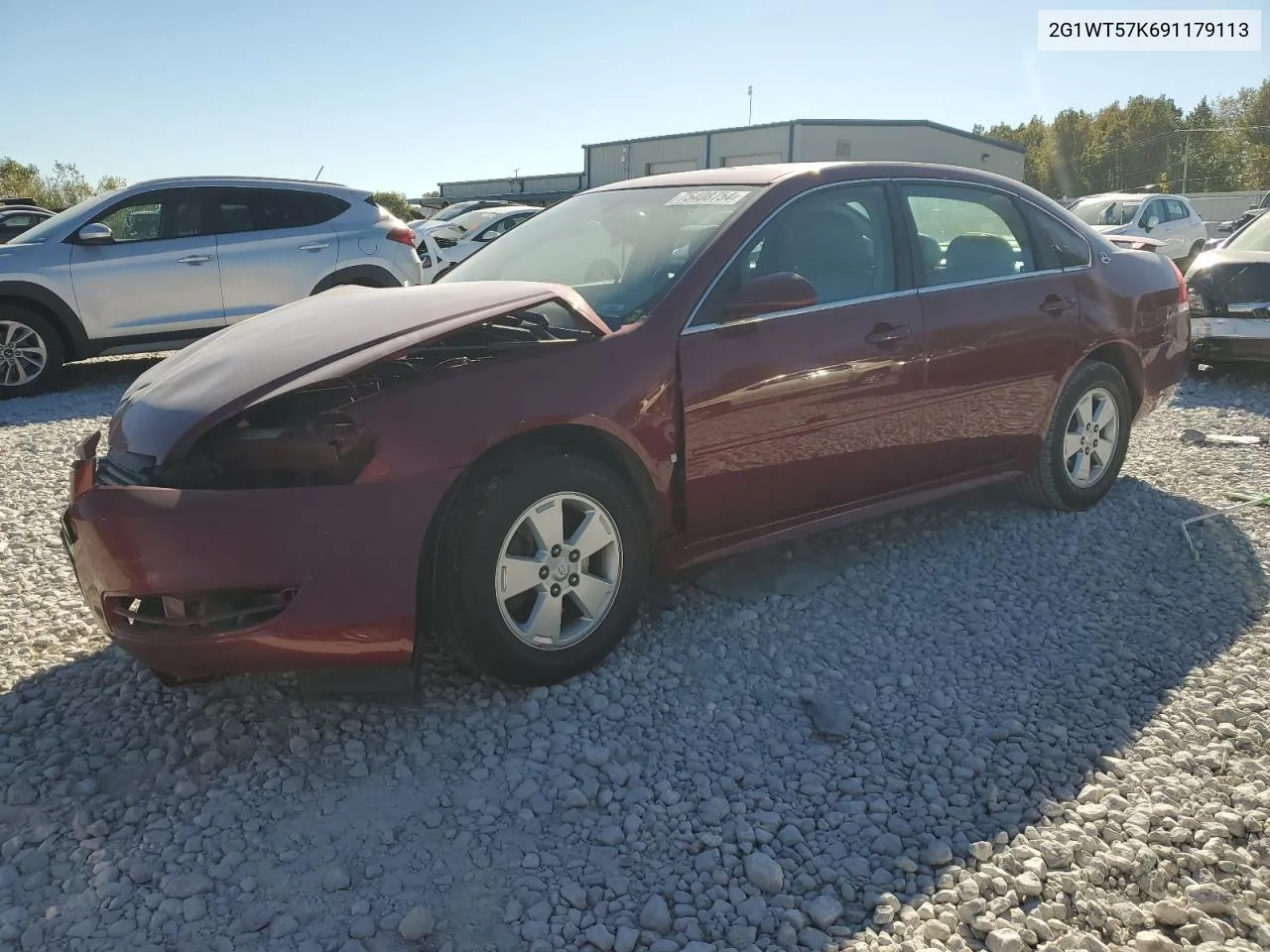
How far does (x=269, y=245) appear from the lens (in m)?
8.88

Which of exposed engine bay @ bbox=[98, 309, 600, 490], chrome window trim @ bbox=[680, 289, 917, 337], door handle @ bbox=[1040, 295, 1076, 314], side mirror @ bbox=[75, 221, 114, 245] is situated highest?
side mirror @ bbox=[75, 221, 114, 245]

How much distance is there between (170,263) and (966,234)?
6825 millimetres

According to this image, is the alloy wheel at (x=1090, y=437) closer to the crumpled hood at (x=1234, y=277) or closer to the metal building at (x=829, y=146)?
the crumpled hood at (x=1234, y=277)

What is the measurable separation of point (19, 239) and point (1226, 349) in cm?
990

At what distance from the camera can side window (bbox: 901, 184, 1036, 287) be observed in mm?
4242

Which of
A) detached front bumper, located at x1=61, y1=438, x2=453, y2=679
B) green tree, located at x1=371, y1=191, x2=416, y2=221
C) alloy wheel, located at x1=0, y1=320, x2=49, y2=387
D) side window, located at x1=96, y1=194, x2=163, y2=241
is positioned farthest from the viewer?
green tree, located at x1=371, y1=191, x2=416, y2=221

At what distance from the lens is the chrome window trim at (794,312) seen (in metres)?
3.44

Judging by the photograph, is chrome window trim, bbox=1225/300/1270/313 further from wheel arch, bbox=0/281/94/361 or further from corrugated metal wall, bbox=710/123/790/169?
corrugated metal wall, bbox=710/123/790/169

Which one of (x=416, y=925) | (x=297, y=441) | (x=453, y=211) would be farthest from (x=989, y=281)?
(x=453, y=211)

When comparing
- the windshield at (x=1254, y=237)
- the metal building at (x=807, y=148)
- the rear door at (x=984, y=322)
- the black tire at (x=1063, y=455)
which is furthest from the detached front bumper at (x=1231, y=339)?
the metal building at (x=807, y=148)

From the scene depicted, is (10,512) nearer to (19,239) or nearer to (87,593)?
(87,593)

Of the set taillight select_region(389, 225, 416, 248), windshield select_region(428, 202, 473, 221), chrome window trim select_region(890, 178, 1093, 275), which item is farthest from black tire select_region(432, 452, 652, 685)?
windshield select_region(428, 202, 473, 221)

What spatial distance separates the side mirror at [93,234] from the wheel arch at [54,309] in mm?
512

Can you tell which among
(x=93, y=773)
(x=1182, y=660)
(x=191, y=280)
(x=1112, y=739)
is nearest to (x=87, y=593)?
(x=93, y=773)
